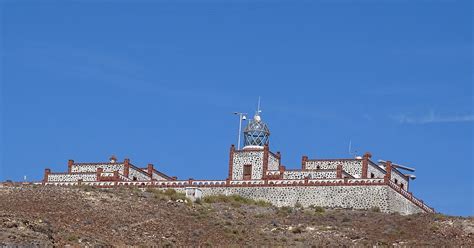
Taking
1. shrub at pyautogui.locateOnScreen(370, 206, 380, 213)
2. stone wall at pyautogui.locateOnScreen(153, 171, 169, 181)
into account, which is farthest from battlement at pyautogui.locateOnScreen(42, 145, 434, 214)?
stone wall at pyautogui.locateOnScreen(153, 171, 169, 181)

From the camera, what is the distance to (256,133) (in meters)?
95.4

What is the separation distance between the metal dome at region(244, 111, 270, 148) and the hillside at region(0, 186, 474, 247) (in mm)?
8599

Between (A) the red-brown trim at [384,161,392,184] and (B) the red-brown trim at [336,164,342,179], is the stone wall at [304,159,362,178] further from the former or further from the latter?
(A) the red-brown trim at [384,161,392,184]

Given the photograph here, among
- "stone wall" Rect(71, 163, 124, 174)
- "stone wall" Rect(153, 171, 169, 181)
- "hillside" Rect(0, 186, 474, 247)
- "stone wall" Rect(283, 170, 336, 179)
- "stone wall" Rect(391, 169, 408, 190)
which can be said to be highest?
"stone wall" Rect(153, 171, 169, 181)

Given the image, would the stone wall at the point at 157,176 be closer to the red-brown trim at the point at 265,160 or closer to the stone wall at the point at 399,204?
the red-brown trim at the point at 265,160

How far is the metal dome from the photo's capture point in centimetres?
9494

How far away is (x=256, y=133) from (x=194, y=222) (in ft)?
55.5

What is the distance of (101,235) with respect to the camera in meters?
71.6

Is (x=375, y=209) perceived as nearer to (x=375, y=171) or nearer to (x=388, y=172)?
(x=388, y=172)

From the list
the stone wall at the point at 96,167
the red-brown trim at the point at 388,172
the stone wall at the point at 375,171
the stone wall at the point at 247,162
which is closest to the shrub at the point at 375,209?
the red-brown trim at the point at 388,172

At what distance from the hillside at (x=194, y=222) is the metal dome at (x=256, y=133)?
860 cm

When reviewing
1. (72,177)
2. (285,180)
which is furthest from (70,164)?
(285,180)

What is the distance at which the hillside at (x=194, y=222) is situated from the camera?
72875mm

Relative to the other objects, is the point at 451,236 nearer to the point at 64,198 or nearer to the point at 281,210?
the point at 281,210
